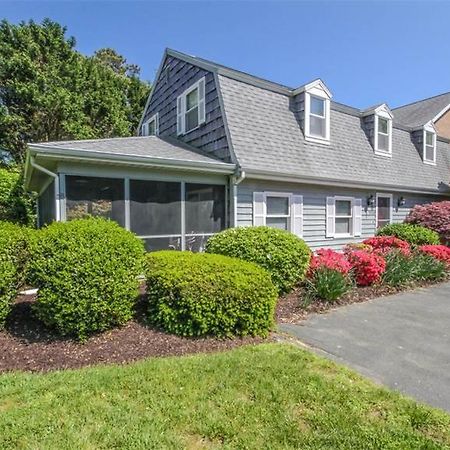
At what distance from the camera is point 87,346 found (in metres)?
4.11

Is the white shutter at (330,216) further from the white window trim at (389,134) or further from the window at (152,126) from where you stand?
the window at (152,126)

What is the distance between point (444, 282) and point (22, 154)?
1897 centimetres

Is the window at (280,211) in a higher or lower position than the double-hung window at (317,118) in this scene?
lower

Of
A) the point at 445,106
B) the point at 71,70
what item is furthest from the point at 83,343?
the point at 445,106

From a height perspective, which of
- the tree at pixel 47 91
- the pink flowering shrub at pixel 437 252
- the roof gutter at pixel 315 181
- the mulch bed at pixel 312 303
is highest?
the tree at pixel 47 91

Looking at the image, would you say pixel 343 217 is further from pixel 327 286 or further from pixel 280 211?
pixel 327 286

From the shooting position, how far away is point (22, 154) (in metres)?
16.9

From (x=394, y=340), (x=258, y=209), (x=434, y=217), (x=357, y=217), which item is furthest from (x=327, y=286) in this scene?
(x=434, y=217)

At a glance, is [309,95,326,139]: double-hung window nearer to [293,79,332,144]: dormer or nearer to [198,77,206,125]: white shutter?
[293,79,332,144]: dormer

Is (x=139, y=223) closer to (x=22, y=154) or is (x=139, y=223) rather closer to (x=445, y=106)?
(x=22, y=154)

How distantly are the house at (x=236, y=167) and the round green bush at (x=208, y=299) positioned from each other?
343 centimetres

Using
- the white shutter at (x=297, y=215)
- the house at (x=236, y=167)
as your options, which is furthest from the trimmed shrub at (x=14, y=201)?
the white shutter at (x=297, y=215)

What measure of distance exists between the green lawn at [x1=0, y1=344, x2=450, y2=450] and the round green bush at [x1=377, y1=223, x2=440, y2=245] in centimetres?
924

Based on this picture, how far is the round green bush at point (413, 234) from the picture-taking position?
11.2 m
